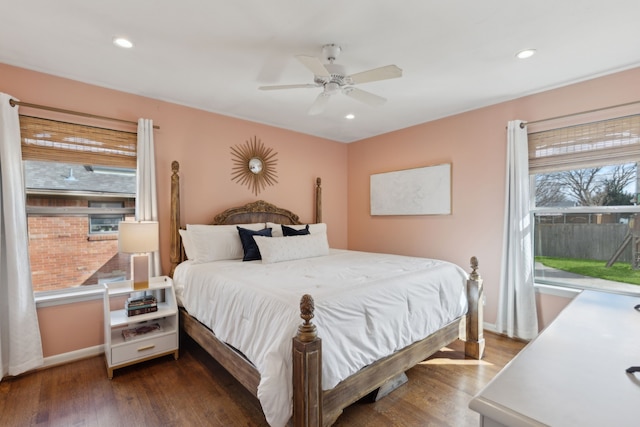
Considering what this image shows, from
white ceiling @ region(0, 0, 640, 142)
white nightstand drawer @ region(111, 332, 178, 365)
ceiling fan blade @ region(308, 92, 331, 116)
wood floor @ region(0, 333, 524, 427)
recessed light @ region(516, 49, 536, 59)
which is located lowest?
wood floor @ region(0, 333, 524, 427)

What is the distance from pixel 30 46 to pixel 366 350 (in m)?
3.21

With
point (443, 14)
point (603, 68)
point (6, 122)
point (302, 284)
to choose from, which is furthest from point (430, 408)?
point (6, 122)

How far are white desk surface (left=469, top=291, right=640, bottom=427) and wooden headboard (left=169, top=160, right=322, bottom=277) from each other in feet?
10.2

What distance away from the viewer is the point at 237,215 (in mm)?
3691

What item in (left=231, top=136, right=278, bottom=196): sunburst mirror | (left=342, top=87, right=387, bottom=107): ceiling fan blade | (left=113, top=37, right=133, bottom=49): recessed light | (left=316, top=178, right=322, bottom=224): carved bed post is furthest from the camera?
(left=316, top=178, right=322, bottom=224): carved bed post

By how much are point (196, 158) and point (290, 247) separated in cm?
152

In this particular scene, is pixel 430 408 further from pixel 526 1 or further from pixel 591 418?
pixel 526 1

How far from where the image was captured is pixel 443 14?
1.85m

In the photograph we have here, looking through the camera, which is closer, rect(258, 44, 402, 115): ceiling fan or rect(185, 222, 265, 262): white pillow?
rect(258, 44, 402, 115): ceiling fan

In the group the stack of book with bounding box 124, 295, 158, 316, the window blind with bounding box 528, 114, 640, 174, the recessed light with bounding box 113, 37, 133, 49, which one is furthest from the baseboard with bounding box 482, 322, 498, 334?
the recessed light with bounding box 113, 37, 133, 49

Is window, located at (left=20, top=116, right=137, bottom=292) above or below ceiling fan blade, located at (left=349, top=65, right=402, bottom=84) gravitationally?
below

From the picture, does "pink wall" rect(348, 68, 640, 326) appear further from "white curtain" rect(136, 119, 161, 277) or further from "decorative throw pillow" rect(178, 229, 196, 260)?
"white curtain" rect(136, 119, 161, 277)

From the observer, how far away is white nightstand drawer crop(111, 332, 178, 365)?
2.41m

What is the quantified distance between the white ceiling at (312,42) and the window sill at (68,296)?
1956 millimetres
